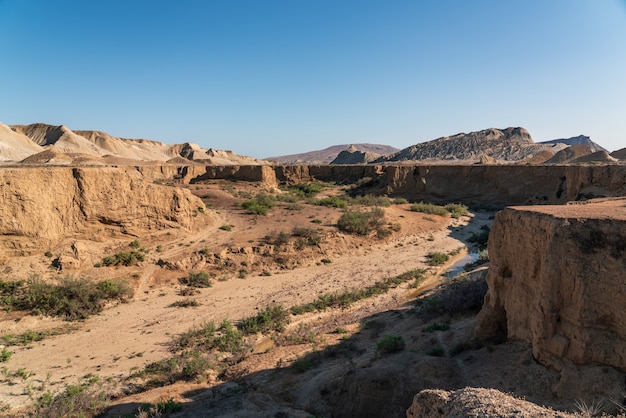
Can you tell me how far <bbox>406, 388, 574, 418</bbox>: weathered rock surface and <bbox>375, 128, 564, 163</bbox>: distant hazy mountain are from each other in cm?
7823

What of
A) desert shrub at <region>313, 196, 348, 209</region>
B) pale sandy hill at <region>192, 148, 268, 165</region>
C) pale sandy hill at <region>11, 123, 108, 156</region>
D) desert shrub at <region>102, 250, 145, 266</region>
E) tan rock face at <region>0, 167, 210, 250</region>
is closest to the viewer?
tan rock face at <region>0, 167, 210, 250</region>

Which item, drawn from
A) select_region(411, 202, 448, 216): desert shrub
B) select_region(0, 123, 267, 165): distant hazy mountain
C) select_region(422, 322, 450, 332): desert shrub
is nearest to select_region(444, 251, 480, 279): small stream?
select_region(411, 202, 448, 216): desert shrub

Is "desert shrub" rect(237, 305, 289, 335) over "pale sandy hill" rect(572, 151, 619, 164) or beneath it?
beneath

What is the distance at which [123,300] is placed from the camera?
38.4 feet

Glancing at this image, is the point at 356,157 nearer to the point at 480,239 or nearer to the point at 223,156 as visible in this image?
the point at 223,156

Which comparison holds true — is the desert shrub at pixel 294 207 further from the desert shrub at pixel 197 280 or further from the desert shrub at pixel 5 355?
the desert shrub at pixel 5 355

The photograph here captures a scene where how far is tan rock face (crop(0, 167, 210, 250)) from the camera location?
11875mm

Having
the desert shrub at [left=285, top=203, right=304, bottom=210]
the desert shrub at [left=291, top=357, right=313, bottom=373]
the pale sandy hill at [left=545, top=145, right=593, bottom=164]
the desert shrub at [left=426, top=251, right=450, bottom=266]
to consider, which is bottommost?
the desert shrub at [left=291, top=357, right=313, bottom=373]

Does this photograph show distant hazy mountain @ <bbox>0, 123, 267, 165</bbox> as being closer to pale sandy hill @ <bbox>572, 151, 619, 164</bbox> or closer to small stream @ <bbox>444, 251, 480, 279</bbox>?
small stream @ <bbox>444, 251, 480, 279</bbox>

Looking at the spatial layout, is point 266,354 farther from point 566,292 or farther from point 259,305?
point 566,292

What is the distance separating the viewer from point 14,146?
55.2m

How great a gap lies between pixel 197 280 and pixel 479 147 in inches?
3347

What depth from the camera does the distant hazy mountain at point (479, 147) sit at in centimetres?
7662

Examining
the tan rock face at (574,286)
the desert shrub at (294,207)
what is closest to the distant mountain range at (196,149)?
the desert shrub at (294,207)
